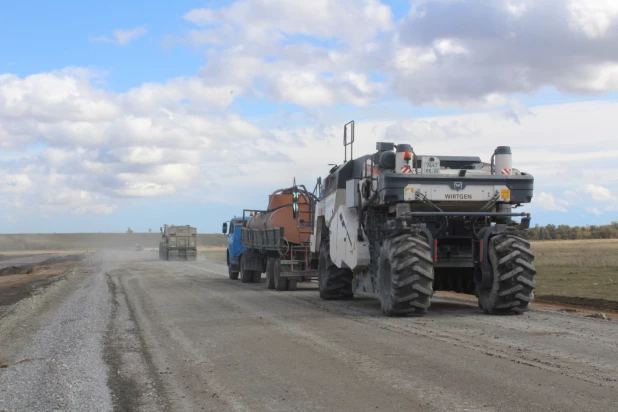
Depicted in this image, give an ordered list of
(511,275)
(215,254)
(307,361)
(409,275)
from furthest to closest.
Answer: (215,254)
(511,275)
(409,275)
(307,361)

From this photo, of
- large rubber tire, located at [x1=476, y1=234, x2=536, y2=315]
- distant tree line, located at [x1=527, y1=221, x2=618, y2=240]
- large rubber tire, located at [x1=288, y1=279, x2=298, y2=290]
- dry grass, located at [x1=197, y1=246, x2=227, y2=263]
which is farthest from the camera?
distant tree line, located at [x1=527, y1=221, x2=618, y2=240]

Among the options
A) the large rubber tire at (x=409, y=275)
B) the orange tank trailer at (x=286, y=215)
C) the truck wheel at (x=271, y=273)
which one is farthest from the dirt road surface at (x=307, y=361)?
the truck wheel at (x=271, y=273)

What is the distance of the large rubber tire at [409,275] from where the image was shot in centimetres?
1307

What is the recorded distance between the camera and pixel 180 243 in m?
57.1

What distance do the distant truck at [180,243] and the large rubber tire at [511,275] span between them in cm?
4556

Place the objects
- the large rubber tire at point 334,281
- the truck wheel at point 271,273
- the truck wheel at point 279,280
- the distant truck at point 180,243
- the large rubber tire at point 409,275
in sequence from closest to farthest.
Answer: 1. the large rubber tire at point 409,275
2. the large rubber tire at point 334,281
3. the truck wheel at point 279,280
4. the truck wheel at point 271,273
5. the distant truck at point 180,243

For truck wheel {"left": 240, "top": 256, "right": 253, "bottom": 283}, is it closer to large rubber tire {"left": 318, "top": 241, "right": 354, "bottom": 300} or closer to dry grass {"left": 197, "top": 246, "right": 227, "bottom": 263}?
large rubber tire {"left": 318, "top": 241, "right": 354, "bottom": 300}

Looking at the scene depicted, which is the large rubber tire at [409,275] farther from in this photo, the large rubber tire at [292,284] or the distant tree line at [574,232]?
the distant tree line at [574,232]

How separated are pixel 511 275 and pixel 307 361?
5.66 meters

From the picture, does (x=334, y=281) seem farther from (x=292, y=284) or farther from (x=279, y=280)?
(x=292, y=284)

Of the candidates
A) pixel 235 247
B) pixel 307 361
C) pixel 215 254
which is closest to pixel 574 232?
pixel 215 254

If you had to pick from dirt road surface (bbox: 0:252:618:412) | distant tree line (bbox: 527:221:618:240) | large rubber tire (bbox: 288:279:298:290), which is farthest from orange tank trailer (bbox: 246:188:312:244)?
distant tree line (bbox: 527:221:618:240)

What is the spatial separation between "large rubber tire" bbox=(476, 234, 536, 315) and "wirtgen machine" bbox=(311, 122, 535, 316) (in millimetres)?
18

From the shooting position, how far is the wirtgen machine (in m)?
13.3
